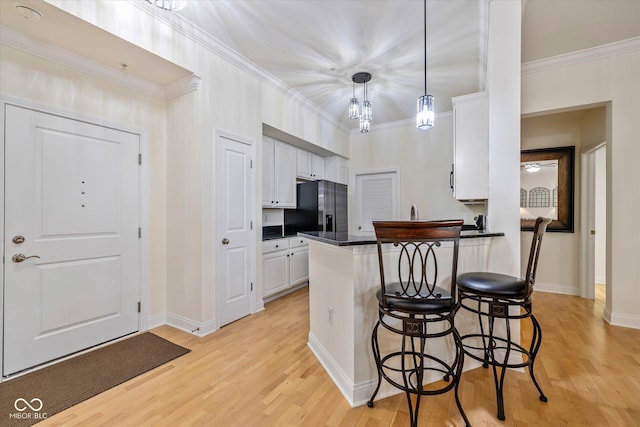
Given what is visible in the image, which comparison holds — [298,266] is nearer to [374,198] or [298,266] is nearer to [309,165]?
[309,165]

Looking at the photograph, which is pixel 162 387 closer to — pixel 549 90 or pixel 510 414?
pixel 510 414

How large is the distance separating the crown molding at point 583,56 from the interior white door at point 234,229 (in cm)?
344

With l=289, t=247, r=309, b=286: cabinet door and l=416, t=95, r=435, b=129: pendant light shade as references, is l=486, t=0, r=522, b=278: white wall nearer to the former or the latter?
l=416, t=95, r=435, b=129: pendant light shade

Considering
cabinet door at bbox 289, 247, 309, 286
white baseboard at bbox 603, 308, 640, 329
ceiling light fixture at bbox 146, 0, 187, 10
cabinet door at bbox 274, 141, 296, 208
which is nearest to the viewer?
ceiling light fixture at bbox 146, 0, 187, 10

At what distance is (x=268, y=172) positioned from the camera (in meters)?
4.07

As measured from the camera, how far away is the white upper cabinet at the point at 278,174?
4.02 m

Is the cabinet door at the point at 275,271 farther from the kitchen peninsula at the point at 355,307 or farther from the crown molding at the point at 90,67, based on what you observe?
the crown molding at the point at 90,67

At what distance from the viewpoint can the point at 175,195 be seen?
2992 mm

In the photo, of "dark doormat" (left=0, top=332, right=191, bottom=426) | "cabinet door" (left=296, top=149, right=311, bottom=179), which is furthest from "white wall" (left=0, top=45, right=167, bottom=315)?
"cabinet door" (left=296, top=149, right=311, bottom=179)

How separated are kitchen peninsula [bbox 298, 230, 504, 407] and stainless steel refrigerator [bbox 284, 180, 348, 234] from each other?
2.37m

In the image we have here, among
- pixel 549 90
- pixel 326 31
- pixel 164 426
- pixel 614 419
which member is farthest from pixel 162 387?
pixel 549 90

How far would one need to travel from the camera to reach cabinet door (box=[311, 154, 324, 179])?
16.7 ft

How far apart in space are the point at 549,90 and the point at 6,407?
5.46m

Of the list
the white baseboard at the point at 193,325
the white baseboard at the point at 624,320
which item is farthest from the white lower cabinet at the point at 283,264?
the white baseboard at the point at 624,320
